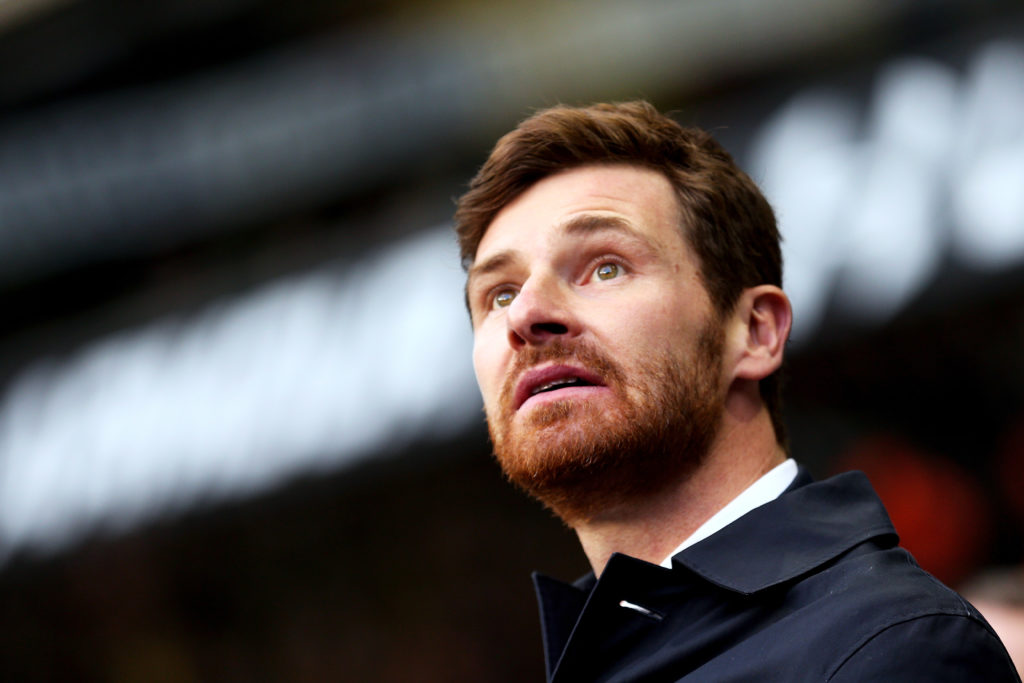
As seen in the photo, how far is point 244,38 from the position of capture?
10070mm

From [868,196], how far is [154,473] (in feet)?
15.1

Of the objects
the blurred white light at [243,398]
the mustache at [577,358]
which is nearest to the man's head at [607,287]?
the mustache at [577,358]

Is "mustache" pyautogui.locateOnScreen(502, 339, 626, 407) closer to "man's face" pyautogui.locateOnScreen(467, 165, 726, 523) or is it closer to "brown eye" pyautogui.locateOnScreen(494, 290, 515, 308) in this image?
"man's face" pyautogui.locateOnScreen(467, 165, 726, 523)

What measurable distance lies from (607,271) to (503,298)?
217 millimetres

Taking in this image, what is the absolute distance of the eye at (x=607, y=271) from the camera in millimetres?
1692

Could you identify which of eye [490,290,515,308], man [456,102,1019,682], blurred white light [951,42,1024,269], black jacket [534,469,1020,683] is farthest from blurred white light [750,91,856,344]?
black jacket [534,469,1020,683]

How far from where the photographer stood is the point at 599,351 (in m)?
1.60

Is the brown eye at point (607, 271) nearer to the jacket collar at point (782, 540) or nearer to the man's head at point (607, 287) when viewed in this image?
the man's head at point (607, 287)

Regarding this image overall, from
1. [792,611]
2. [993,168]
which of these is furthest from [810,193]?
[792,611]

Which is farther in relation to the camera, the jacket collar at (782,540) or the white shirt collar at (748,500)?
the white shirt collar at (748,500)

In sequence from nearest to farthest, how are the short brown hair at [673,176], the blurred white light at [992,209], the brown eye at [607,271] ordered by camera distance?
the brown eye at [607,271], the short brown hair at [673,176], the blurred white light at [992,209]

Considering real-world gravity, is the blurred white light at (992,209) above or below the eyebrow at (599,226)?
below

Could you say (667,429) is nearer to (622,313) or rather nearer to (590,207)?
(622,313)

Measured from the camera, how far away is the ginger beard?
1548 millimetres
